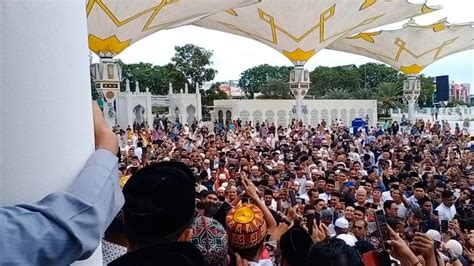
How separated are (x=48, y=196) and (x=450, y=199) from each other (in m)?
6.10

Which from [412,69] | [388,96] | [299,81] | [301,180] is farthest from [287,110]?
[301,180]

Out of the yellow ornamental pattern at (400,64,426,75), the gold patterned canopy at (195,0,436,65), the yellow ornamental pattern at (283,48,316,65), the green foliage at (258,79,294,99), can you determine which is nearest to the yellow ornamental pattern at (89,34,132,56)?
the gold patterned canopy at (195,0,436,65)

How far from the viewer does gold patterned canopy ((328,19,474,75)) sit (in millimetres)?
30047

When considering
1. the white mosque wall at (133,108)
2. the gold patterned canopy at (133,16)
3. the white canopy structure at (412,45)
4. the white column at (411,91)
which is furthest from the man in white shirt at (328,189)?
the white column at (411,91)

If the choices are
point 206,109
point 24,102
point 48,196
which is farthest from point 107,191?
point 206,109

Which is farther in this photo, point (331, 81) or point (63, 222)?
point (331, 81)

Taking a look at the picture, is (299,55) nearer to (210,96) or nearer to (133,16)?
(133,16)

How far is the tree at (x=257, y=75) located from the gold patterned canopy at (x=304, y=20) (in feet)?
125

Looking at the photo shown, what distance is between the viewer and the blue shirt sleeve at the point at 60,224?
2.89ft

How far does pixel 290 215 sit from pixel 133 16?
1796 cm

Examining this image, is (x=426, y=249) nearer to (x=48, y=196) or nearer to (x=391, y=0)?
(x=48, y=196)

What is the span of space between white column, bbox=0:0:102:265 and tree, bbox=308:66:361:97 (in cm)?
5619

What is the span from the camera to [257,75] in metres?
66.7

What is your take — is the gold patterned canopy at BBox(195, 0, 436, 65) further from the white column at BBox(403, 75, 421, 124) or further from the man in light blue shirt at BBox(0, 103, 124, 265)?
the man in light blue shirt at BBox(0, 103, 124, 265)
